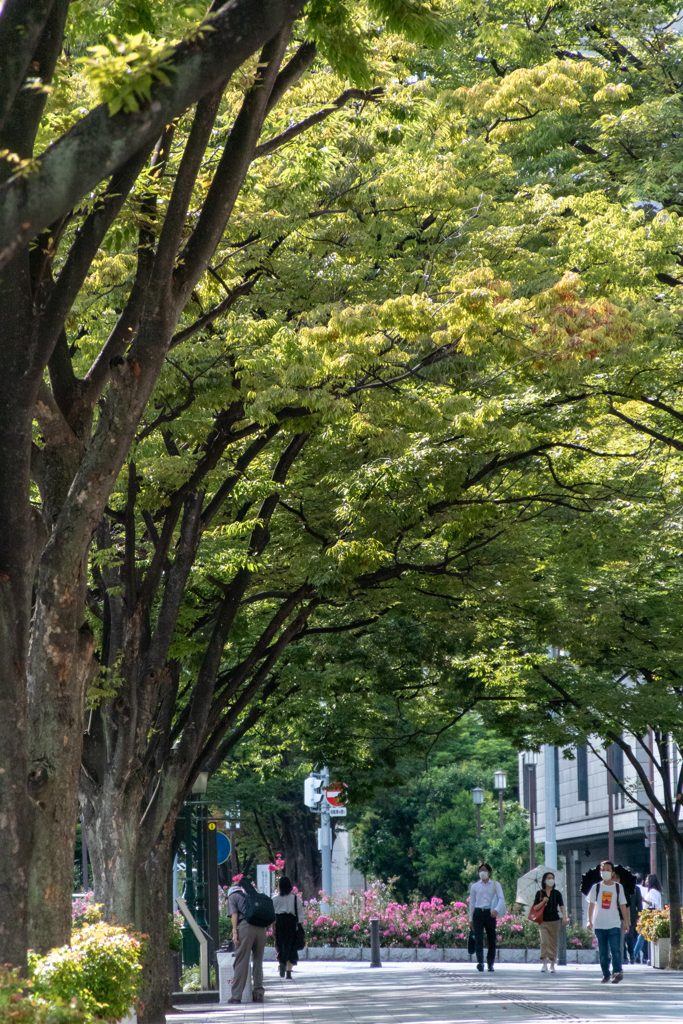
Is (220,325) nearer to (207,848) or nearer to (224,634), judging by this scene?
(224,634)

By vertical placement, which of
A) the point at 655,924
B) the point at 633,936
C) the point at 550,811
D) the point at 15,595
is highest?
the point at 15,595

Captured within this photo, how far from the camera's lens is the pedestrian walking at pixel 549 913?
2014 centimetres

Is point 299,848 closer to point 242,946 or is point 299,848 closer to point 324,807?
point 324,807

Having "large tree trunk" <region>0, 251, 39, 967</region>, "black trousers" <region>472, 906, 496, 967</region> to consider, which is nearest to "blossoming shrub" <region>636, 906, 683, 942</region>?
"black trousers" <region>472, 906, 496, 967</region>

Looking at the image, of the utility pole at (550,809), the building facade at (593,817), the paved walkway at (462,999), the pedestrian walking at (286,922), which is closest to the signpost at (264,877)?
the paved walkway at (462,999)

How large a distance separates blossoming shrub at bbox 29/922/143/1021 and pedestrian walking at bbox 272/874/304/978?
1200 centimetres

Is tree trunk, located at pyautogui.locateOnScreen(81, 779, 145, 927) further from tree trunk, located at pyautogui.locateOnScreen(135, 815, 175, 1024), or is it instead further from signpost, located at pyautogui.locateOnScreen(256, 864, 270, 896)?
signpost, located at pyautogui.locateOnScreen(256, 864, 270, 896)

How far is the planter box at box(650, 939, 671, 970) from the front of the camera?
22.6 metres

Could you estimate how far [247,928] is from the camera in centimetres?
1591

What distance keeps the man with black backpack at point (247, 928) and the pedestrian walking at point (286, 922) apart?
2.07m

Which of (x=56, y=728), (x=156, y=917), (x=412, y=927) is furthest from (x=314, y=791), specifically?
(x=56, y=728)

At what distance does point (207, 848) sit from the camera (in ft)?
64.1

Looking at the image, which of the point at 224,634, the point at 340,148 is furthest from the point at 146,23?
the point at 224,634

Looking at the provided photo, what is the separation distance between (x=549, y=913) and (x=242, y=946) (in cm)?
626
